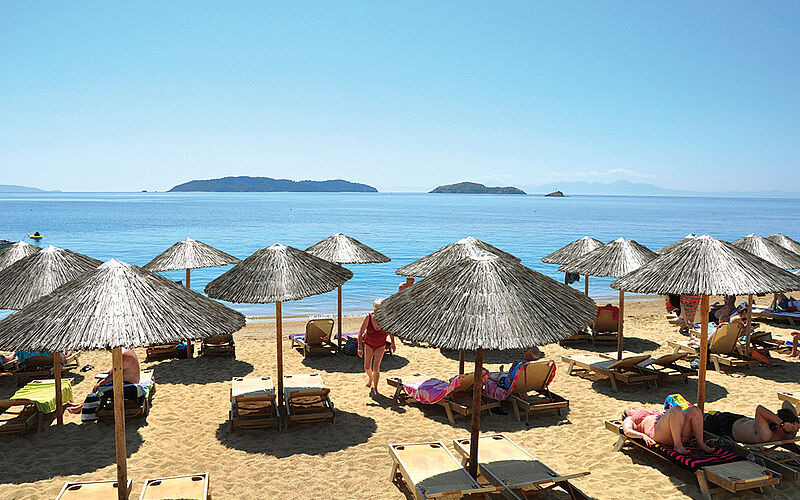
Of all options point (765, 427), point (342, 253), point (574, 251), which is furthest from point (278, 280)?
point (574, 251)

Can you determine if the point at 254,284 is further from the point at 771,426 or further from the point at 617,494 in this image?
the point at 771,426

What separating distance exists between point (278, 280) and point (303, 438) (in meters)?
2.19

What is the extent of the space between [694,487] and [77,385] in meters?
9.60

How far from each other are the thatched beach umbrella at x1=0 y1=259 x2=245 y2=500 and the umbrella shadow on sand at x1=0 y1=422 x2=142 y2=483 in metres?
1.85

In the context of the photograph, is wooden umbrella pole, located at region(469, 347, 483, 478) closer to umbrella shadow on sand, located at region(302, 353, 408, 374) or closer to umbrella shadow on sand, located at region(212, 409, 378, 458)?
umbrella shadow on sand, located at region(212, 409, 378, 458)

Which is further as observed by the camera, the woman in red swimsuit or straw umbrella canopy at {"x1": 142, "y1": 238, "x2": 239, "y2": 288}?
straw umbrella canopy at {"x1": 142, "y1": 238, "x2": 239, "y2": 288}

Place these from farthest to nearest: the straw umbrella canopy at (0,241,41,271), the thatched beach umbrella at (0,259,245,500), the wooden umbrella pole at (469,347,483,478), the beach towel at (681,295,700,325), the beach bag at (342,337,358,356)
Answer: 1. the beach bag at (342,337,358,356)
2. the straw umbrella canopy at (0,241,41,271)
3. the beach towel at (681,295,700,325)
4. the wooden umbrella pole at (469,347,483,478)
5. the thatched beach umbrella at (0,259,245,500)

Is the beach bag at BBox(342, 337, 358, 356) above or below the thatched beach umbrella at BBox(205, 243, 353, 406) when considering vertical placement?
below

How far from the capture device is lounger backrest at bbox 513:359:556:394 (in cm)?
777

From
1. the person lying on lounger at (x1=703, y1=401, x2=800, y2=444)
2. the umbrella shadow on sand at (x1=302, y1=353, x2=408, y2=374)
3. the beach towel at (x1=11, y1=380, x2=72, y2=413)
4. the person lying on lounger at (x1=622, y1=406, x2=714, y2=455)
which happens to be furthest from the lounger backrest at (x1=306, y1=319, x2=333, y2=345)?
the person lying on lounger at (x1=703, y1=401, x2=800, y2=444)

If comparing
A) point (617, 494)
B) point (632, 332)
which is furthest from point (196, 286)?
point (617, 494)

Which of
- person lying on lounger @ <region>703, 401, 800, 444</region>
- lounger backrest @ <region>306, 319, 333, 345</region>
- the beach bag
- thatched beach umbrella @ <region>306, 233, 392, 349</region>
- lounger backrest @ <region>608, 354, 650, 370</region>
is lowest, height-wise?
the beach bag

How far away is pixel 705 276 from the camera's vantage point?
6.57m

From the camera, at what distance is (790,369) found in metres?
10.2
